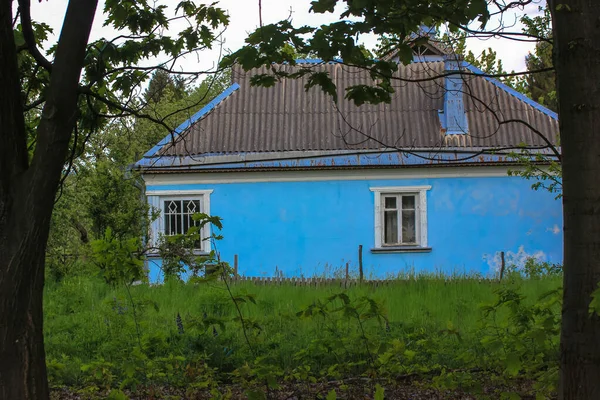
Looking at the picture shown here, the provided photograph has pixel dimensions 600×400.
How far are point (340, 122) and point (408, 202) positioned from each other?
2.69 metres

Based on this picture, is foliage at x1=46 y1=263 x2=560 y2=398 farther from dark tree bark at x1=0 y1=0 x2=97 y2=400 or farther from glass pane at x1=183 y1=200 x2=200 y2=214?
glass pane at x1=183 y1=200 x2=200 y2=214

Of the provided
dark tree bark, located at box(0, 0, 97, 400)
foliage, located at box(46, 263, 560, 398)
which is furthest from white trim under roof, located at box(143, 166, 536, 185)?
dark tree bark, located at box(0, 0, 97, 400)

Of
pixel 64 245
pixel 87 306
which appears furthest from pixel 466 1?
pixel 64 245

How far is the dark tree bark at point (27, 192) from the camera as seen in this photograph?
2.94 meters

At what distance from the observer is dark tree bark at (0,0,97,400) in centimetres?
294

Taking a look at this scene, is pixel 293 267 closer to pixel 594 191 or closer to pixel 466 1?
pixel 466 1

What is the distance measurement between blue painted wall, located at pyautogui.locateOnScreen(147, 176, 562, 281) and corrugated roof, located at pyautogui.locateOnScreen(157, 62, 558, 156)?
3.18 ft

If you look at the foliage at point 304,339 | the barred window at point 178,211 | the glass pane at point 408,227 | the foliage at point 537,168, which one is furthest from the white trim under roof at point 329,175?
the foliage at point 304,339

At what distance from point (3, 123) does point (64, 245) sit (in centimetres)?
1381

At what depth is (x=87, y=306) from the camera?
27.1 ft

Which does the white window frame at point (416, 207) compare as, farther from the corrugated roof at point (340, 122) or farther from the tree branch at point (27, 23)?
the tree branch at point (27, 23)

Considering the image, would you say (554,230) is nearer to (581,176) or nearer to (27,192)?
(581,176)

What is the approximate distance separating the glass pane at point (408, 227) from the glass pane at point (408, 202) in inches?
3.9

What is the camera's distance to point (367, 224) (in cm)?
1495
